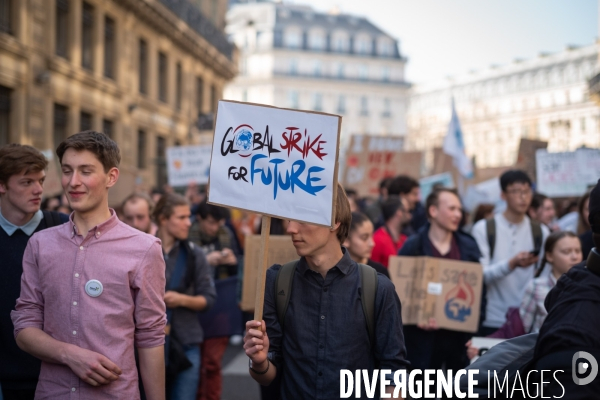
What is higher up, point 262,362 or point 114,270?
point 114,270

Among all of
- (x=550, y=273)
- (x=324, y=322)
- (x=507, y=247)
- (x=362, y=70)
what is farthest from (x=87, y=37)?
(x=362, y=70)

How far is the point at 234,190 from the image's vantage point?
12.6 ft

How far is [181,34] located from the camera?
1217 inches

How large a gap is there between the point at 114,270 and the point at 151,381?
1.75 feet

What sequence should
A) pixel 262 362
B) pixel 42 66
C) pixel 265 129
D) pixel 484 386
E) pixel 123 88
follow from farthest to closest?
pixel 123 88
pixel 42 66
pixel 265 129
pixel 262 362
pixel 484 386

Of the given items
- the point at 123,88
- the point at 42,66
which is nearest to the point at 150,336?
the point at 42,66

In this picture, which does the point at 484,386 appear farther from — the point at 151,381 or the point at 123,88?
the point at 123,88

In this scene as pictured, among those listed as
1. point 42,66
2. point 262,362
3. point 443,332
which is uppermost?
point 42,66

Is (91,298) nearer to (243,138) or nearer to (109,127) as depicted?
(243,138)

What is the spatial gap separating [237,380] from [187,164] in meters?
6.71

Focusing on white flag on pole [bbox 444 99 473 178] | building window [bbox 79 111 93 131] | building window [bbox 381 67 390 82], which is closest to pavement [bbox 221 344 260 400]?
white flag on pole [bbox 444 99 473 178]

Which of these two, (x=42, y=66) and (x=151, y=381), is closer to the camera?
(x=151, y=381)

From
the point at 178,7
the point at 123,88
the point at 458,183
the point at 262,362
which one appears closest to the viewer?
the point at 262,362

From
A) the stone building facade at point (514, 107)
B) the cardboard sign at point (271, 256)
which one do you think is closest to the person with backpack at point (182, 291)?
the cardboard sign at point (271, 256)
